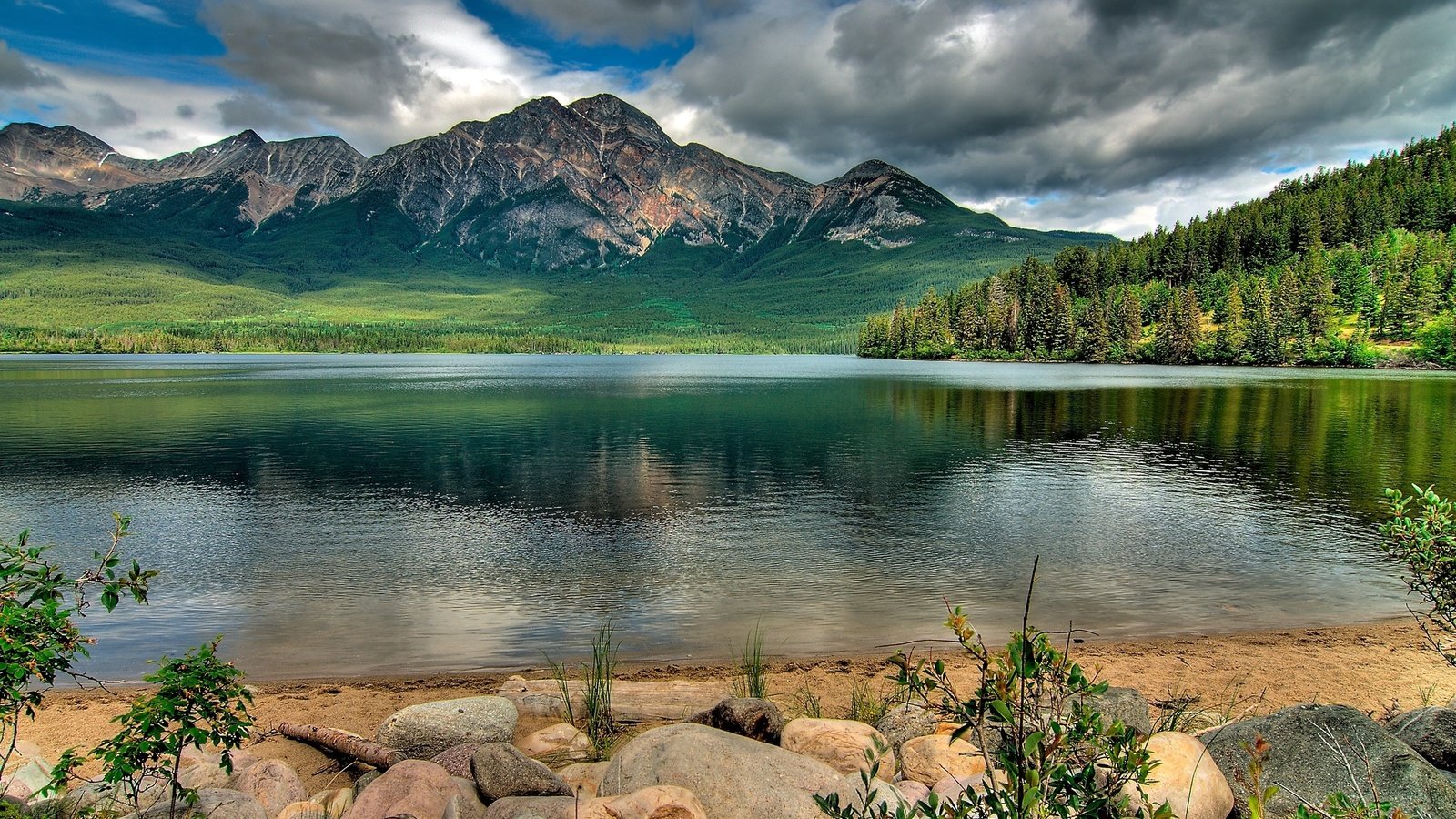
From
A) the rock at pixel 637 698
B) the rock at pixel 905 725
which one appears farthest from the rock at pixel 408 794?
the rock at pixel 905 725

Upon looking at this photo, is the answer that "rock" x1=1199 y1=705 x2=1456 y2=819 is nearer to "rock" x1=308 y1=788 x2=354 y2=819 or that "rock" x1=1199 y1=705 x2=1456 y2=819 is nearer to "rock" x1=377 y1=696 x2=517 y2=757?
"rock" x1=377 y1=696 x2=517 y2=757

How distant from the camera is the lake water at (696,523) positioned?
59.0ft

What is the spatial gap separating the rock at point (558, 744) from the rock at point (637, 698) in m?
1.03

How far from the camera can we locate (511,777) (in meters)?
8.94

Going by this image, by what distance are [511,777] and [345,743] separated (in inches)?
140

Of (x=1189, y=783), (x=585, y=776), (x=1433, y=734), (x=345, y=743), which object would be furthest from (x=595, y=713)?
(x=1433, y=734)

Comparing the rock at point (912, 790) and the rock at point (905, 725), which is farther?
the rock at point (905, 725)

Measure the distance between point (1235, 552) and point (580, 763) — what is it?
75.4ft

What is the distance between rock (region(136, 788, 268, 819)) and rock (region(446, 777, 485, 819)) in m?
2.24

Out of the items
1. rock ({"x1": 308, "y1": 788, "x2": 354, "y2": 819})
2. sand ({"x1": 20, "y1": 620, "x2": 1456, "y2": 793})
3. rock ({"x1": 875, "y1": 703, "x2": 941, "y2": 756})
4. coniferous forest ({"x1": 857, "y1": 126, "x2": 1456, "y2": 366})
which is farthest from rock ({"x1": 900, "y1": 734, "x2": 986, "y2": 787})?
coniferous forest ({"x1": 857, "y1": 126, "x2": 1456, "y2": 366})

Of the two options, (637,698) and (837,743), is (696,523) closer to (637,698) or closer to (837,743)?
(637,698)

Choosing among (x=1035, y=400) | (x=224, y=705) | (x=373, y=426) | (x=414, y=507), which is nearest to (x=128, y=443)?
(x=373, y=426)

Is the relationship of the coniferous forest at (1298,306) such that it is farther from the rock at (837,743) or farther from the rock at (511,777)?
the rock at (511,777)

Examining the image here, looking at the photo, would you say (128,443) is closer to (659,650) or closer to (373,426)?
(373,426)
